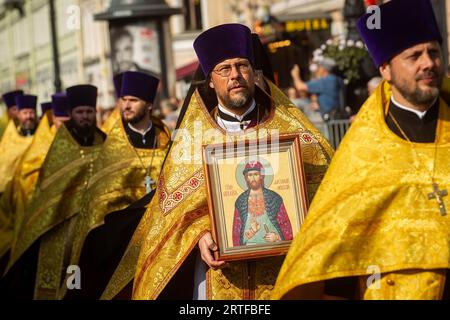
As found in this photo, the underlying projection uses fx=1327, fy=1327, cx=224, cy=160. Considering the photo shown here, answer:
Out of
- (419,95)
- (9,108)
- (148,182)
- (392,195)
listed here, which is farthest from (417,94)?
(9,108)

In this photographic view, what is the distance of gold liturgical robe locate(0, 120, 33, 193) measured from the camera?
46.5 ft

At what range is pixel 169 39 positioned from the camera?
22094mm

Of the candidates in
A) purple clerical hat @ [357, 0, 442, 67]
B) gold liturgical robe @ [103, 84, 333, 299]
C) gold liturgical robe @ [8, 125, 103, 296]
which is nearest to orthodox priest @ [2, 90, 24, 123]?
gold liturgical robe @ [8, 125, 103, 296]

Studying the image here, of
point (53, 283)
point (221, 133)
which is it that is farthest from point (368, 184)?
point (53, 283)

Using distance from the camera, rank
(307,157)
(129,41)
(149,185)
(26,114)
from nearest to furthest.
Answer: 1. (307,157)
2. (149,185)
3. (26,114)
4. (129,41)

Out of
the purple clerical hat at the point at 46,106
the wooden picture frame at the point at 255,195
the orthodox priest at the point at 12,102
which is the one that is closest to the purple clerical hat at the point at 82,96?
the purple clerical hat at the point at 46,106

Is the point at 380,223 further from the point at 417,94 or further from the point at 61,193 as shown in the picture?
the point at 61,193

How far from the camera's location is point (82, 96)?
11.2 metres

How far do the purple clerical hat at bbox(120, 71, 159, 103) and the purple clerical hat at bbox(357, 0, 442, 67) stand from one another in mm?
4587

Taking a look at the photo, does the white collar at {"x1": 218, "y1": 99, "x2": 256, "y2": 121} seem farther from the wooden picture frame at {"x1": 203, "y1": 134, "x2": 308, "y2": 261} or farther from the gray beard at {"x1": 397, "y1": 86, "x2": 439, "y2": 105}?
the gray beard at {"x1": 397, "y1": 86, "x2": 439, "y2": 105}

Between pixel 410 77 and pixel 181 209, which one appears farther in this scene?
pixel 181 209

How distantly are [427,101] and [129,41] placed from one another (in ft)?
54.9

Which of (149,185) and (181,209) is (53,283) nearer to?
(149,185)

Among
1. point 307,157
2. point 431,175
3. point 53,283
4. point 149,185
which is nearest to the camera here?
point 431,175
